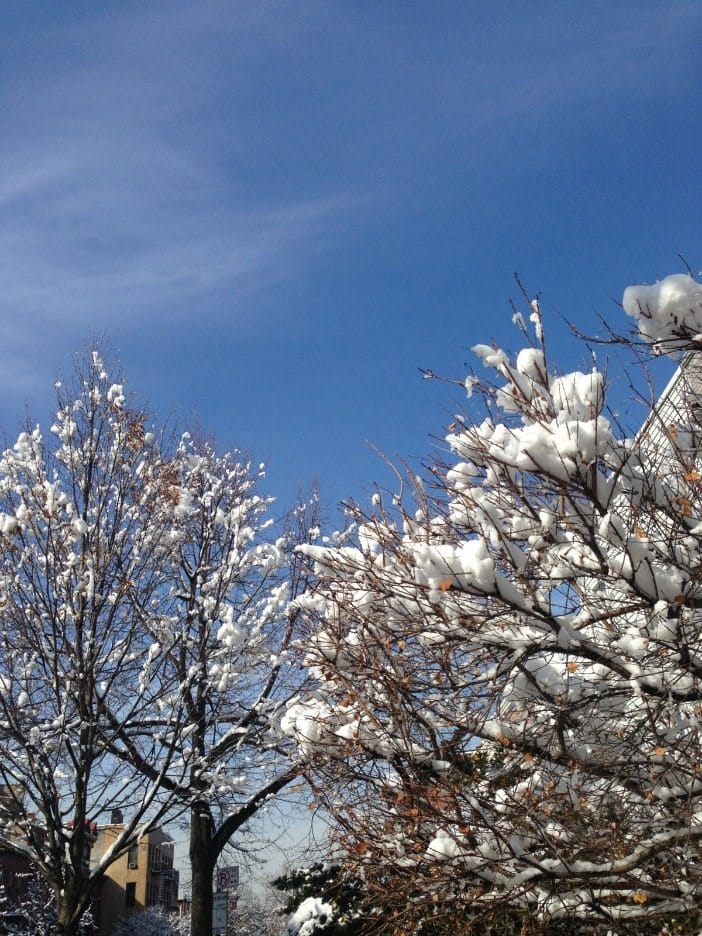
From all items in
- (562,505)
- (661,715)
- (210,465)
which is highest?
(210,465)

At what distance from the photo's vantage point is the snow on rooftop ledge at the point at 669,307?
452cm

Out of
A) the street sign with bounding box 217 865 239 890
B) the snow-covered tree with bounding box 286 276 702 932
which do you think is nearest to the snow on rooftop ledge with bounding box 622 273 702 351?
the snow-covered tree with bounding box 286 276 702 932

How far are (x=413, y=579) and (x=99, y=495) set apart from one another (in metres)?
6.55

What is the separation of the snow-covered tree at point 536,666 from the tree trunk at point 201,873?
8283 millimetres

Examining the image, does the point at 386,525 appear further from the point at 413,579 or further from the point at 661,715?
the point at 661,715

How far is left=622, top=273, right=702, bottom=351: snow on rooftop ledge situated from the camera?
452 cm

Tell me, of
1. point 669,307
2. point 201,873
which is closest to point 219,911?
point 201,873

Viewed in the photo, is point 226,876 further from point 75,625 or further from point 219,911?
point 75,625

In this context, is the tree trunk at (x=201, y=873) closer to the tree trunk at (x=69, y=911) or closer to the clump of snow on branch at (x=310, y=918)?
the clump of snow on branch at (x=310, y=918)

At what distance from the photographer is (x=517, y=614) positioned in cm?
492

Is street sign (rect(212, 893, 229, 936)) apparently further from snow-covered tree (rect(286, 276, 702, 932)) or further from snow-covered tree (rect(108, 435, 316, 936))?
snow-covered tree (rect(286, 276, 702, 932))

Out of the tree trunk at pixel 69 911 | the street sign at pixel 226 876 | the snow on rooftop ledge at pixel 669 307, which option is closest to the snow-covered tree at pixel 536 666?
the snow on rooftop ledge at pixel 669 307

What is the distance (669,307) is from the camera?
4.53 m

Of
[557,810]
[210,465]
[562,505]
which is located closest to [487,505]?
[562,505]
